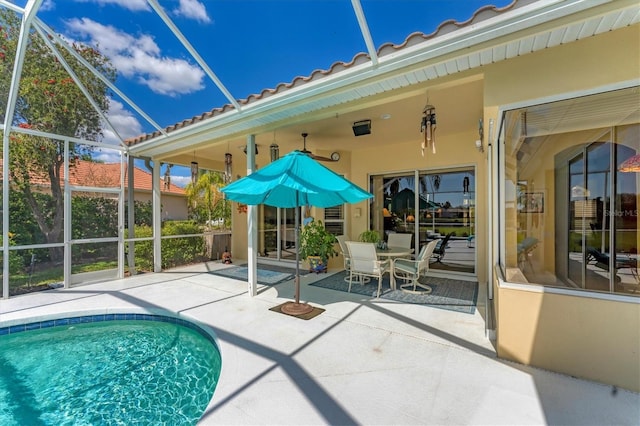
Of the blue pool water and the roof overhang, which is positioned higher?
the roof overhang

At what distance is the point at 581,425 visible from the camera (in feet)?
6.46

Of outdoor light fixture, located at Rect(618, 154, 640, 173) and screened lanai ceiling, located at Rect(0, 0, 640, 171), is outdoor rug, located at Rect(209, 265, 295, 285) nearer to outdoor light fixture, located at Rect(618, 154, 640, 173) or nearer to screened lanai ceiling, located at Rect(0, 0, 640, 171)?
screened lanai ceiling, located at Rect(0, 0, 640, 171)

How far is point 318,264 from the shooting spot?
7.10 metres

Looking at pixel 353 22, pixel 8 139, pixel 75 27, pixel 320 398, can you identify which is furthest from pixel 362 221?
pixel 8 139

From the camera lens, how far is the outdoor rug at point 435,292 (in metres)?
4.52

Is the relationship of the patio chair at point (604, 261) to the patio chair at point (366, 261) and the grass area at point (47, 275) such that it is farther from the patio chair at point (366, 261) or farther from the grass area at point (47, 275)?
the grass area at point (47, 275)

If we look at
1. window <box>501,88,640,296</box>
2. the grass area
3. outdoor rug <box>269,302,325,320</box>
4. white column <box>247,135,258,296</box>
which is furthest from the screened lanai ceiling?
the grass area

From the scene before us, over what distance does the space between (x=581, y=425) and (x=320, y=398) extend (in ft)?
6.40

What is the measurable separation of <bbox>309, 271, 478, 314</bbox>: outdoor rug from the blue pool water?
2948 mm

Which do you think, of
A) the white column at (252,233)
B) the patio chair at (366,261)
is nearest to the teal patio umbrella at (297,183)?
the white column at (252,233)

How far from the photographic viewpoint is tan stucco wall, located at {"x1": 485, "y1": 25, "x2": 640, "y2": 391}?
2.39 meters

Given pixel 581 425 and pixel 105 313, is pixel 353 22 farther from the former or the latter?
pixel 105 313

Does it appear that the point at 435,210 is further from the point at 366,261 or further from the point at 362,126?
the point at 362,126

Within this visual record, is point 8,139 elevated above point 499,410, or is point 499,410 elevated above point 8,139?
point 8,139
